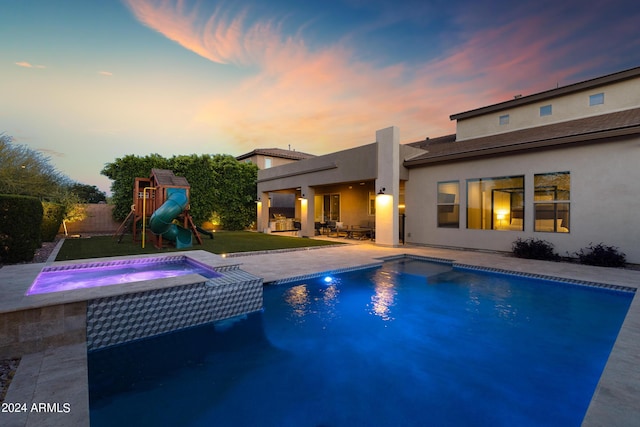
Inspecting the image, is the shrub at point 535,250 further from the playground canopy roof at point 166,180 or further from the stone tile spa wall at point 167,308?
the playground canopy roof at point 166,180

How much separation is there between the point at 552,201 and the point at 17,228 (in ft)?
51.2

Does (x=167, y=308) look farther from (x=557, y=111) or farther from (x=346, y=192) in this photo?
(x=557, y=111)

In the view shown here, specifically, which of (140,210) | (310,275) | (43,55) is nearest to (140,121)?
(43,55)

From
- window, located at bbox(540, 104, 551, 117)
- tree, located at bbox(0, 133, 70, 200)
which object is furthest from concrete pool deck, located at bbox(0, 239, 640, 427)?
window, located at bbox(540, 104, 551, 117)

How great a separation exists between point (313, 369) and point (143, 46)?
13520 millimetres

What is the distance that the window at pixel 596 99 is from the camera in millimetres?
12441

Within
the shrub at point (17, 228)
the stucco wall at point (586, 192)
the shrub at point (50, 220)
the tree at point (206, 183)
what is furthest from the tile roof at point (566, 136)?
the shrub at point (50, 220)

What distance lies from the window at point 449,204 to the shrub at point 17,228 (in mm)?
13771

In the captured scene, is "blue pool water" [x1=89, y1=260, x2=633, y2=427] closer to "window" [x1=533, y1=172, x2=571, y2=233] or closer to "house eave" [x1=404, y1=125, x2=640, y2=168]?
"window" [x1=533, y1=172, x2=571, y2=233]

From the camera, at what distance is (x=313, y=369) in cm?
373

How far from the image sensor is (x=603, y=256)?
8352mm

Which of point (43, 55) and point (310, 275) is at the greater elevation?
point (43, 55)

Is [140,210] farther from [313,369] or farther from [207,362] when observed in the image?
[313,369]

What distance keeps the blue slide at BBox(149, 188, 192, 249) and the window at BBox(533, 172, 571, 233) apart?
43.1 ft
